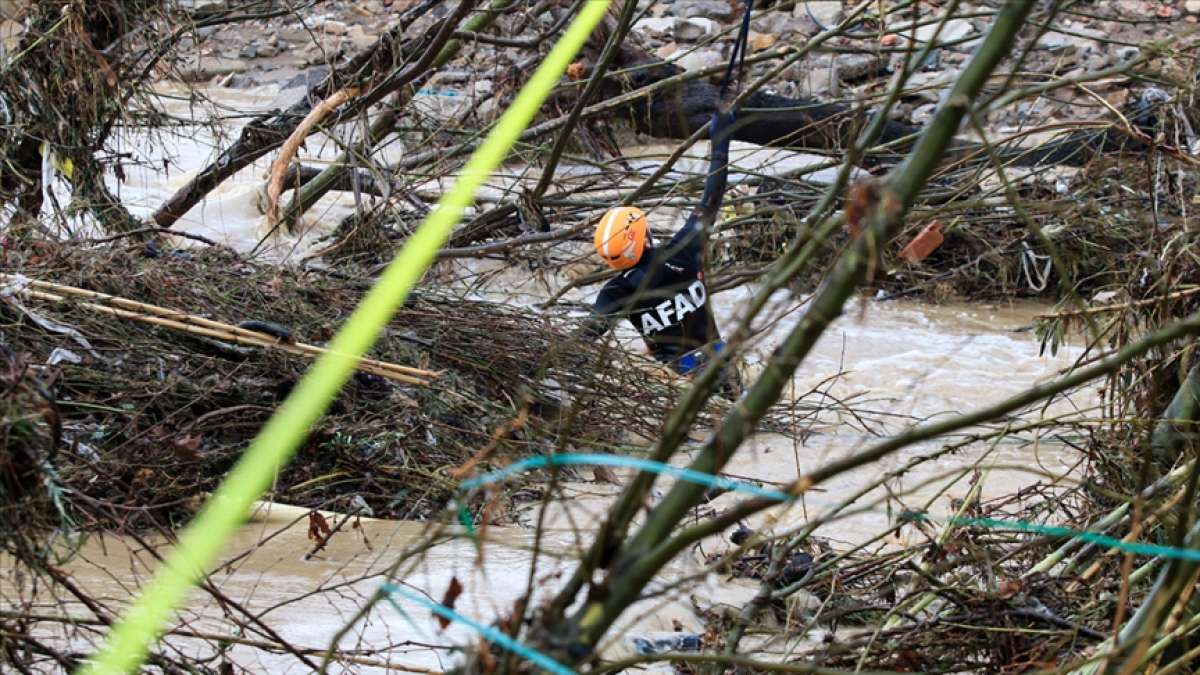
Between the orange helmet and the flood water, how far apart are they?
79 centimetres

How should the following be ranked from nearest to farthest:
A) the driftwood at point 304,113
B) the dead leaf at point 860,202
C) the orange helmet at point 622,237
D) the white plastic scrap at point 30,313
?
the dead leaf at point 860,202, the white plastic scrap at point 30,313, the orange helmet at point 622,237, the driftwood at point 304,113

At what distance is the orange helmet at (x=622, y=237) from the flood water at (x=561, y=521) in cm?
79

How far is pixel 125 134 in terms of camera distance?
6.41 m

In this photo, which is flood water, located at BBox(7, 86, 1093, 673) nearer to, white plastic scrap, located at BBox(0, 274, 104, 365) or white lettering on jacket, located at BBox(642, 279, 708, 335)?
white lettering on jacket, located at BBox(642, 279, 708, 335)

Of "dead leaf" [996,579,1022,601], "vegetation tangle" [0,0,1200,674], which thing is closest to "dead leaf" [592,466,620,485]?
"vegetation tangle" [0,0,1200,674]

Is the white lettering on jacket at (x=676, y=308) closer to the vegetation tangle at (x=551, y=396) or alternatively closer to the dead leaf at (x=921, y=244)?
the vegetation tangle at (x=551, y=396)

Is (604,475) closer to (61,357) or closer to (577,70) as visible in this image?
(61,357)

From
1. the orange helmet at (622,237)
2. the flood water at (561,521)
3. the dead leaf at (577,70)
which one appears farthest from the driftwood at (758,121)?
the orange helmet at (622,237)

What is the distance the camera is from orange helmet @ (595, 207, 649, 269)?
5738 mm

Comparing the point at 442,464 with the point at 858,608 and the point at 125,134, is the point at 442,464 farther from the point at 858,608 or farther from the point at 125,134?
the point at 125,134

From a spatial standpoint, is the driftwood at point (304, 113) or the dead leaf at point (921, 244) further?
the driftwood at point (304, 113)

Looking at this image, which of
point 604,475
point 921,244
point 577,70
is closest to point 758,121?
point 577,70

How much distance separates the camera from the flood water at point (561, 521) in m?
A: 2.86

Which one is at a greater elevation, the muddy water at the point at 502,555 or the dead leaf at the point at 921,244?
the dead leaf at the point at 921,244
